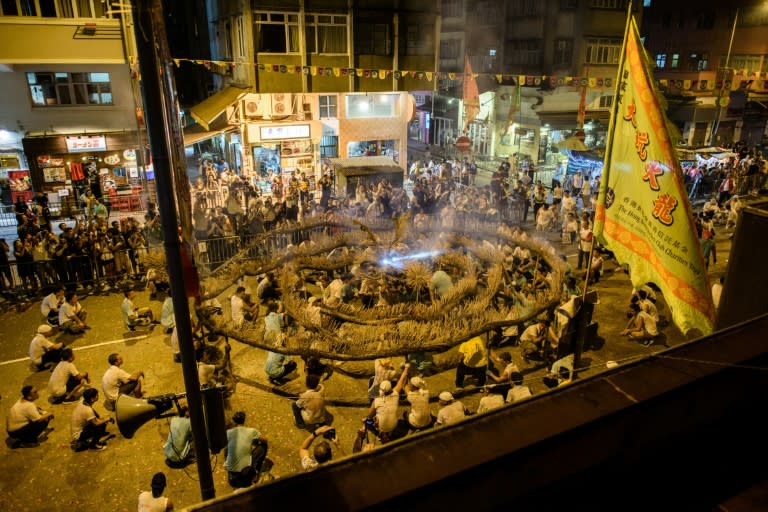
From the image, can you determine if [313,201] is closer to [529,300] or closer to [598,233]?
[529,300]

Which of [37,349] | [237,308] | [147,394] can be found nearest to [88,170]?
[37,349]

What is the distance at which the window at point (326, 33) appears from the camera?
23.6 m

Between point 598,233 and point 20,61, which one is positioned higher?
point 20,61

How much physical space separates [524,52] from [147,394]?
30.6 m

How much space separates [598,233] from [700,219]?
11863 millimetres

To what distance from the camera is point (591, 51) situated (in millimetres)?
30828

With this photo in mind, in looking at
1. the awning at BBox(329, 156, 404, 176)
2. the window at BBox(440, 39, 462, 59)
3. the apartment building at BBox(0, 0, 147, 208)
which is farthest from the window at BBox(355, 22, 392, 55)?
the window at BBox(440, 39, 462, 59)

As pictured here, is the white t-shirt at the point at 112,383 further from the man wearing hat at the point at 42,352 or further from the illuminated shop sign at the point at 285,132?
the illuminated shop sign at the point at 285,132

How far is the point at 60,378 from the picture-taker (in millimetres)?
9508

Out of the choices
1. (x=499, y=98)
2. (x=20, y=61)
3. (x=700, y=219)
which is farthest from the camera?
(x=499, y=98)

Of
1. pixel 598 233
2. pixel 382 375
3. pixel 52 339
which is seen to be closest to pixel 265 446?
pixel 382 375

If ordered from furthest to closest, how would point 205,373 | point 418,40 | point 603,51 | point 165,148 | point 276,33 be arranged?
point 603,51 < point 418,40 < point 276,33 < point 205,373 < point 165,148

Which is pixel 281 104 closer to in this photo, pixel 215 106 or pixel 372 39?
pixel 215 106

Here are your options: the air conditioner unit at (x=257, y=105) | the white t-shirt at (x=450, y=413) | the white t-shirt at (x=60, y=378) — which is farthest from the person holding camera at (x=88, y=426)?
the air conditioner unit at (x=257, y=105)
